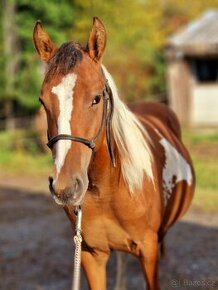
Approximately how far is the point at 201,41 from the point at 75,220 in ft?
45.0

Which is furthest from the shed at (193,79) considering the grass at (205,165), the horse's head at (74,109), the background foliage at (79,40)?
the horse's head at (74,109)

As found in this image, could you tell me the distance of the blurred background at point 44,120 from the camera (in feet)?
17.6

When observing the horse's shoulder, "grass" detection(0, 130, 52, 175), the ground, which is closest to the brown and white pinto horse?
the horse's shoulder

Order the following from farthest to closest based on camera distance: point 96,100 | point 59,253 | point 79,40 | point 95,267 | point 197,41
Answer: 1. point 197,41
2. point 79,40
3. point 59,253
4. point 95,267
5. point 96,100

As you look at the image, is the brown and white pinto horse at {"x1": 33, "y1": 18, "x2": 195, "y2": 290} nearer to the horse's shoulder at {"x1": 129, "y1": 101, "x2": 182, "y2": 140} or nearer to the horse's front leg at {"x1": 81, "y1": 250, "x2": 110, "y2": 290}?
the horse's front leg at {"x1": 81, "y1": 250, "x2": 110, "y2": 290}

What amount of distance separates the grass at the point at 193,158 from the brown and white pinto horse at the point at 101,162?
4.31 metres

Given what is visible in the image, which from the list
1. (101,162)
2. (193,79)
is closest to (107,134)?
(101,162)

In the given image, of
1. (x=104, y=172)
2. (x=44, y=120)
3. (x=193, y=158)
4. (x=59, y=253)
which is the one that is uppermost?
(x=104, y=172)

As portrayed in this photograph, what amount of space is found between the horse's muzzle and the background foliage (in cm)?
1298

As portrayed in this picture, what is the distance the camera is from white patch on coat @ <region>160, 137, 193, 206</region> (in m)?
3.52

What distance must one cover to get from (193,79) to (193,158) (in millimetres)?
6191

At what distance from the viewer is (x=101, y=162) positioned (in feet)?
9.04

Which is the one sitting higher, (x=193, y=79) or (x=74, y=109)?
(x=74, y=109)

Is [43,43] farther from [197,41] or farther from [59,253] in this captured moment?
[197,41]
